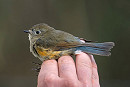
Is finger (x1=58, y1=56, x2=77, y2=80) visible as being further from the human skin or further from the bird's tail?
the bird's tail

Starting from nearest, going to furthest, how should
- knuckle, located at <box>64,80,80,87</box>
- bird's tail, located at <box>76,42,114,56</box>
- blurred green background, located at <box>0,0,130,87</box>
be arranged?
knuckle, located at <box>64,80,80,87</box>
bird's tail, located at <box>76,42,114,56</box>
blurred green background, located at <box>0,0,130,87</box>

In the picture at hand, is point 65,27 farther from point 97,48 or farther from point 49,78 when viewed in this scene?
point 49,78

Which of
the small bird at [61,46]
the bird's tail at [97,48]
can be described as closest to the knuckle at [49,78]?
the small bird at [61,46]

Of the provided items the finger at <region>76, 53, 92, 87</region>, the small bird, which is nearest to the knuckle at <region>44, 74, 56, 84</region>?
the finger at <region>76, 53, 92, 87</region>

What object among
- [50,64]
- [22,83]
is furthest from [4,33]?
[50,64]

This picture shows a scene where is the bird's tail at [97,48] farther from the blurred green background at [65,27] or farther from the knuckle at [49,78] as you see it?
the blurred green background at [65,27]

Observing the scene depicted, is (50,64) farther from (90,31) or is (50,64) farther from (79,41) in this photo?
(90,31)
